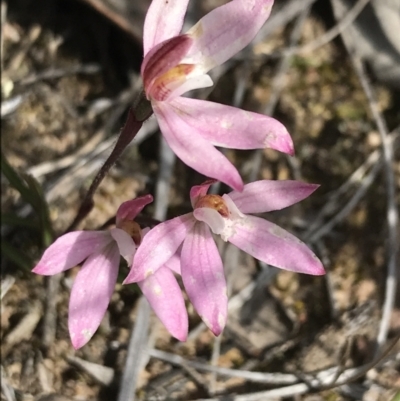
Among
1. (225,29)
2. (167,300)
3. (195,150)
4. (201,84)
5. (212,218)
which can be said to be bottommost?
(167,300)

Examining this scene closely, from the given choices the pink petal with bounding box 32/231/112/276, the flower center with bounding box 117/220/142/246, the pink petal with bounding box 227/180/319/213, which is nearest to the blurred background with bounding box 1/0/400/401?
the pink petal with bounding box 32/231/112/276

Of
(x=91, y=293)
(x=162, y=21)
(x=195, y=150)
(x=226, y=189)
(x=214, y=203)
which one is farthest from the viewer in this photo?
(x=226, y=189)

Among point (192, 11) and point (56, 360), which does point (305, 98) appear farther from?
point (56, 360)

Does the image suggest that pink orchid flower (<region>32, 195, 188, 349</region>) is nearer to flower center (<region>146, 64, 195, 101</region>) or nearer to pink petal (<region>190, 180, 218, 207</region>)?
pink petal (<region>190, 180, 218, 207</region>)

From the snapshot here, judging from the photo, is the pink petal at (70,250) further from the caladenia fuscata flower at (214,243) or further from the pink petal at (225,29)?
the pink petal at (225,29)

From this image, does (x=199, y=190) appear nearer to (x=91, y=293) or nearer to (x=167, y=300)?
(x=167, y=300)

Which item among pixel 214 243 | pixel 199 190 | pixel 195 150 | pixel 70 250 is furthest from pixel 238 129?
pixel 70 250

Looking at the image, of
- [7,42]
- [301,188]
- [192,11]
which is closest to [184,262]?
[301,188]

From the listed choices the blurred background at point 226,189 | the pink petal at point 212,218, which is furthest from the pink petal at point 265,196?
the blurred background at point 226,189
